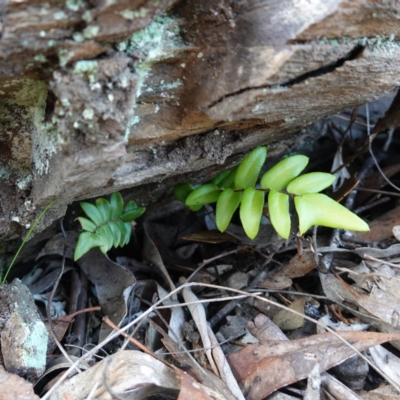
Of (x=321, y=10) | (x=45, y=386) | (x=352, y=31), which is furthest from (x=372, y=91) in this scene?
(x=45, y=386)

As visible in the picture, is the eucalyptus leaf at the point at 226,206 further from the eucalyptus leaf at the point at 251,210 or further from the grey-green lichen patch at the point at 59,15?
the grey-green lichen patch at the point at 59,15

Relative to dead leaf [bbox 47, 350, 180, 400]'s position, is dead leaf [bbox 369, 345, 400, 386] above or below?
below

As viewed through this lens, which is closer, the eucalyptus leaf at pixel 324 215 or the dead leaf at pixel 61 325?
the eucalyptus leaf at pixel 324 215

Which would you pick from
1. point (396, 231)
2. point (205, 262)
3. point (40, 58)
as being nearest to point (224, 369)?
point (205, 262)

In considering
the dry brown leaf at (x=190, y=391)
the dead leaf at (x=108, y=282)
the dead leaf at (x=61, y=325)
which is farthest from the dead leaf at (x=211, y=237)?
the dry brown leaf at (x=190, y=391)

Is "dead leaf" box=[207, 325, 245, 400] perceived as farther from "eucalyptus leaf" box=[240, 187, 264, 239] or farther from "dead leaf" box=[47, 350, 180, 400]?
"eucalyptus leaf" box=[240, 187, 264, 239]

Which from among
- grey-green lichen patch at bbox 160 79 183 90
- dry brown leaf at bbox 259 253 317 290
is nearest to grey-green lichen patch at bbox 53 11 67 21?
grey-green lichen patch at bbox 160 79 183 90

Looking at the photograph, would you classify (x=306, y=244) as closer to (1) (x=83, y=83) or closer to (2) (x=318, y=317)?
(2) (x=318, y=317)
